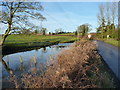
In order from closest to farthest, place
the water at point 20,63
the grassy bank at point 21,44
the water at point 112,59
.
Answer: the water at point 112,59
the water at point 20,63
the grassy bank at point 21,44

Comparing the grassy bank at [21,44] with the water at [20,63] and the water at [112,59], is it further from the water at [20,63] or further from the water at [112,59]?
the water at [112,59]

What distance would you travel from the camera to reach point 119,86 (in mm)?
4418

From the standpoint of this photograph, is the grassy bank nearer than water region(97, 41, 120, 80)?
No

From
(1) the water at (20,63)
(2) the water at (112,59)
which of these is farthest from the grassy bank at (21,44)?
(2) the water at (112,59)

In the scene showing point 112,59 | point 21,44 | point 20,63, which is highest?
point 21,44

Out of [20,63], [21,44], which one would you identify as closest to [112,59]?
[20,63]

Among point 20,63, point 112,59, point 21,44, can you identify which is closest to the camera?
point 112,59

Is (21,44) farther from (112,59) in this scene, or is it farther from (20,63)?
(112,59)

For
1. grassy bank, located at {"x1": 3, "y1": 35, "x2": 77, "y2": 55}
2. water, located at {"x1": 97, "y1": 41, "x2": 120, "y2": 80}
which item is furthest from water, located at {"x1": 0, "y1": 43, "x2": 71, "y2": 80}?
water, located at {"x1": 97, "y1": 41, "x2": 120, "y2": 80}

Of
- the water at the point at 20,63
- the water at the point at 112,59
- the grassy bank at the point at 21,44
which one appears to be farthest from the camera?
the grassy bank at the point at 21,44

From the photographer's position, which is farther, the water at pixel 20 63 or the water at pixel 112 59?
the water at pixel 20 63

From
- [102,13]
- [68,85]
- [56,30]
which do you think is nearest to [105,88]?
[68,85]

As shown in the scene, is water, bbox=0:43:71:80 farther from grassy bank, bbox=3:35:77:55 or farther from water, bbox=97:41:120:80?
water, bbox=97:41:120:80

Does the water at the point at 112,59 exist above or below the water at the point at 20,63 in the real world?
above
